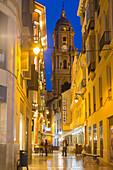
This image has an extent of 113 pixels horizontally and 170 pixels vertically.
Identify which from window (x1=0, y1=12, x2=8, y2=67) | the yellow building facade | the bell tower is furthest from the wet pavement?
the bell tower

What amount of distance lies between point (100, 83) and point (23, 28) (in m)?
9.29

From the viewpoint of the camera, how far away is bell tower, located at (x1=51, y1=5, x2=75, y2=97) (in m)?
91.0

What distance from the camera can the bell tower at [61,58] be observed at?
299 feet

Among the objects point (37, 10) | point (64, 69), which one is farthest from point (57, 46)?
point (37, 10)

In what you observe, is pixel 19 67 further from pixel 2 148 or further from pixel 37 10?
pixel 37 10

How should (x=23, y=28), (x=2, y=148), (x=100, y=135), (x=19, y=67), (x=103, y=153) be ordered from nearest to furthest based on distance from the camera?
(x=2, y=148) < (x=19, y=67) < (x=23, y=28) < (x=103, y=153) < (x=100, y=135)

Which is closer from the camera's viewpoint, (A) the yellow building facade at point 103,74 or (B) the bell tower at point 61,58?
(A) the yellow building facade at point 103,74

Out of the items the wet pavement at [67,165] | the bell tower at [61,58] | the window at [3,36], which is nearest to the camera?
the window at [3,36]

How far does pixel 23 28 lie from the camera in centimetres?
1930

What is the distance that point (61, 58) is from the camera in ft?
300

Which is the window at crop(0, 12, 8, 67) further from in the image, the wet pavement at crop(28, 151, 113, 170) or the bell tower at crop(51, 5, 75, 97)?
the bell tower at crop(51, 5, 75, 97)

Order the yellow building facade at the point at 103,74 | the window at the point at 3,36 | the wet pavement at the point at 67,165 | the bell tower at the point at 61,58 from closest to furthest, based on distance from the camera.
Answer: the window at the point at 3,36 → the wet pavement at the point at 67,165 → the yellow building facade at the point at 103,74 → the bell tower at the point at 61,58

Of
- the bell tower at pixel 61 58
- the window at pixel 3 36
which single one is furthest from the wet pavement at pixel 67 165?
the bell tower at pixel 61 58

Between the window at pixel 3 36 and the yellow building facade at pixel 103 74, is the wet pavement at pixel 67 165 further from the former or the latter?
the window at pixel 3 36
